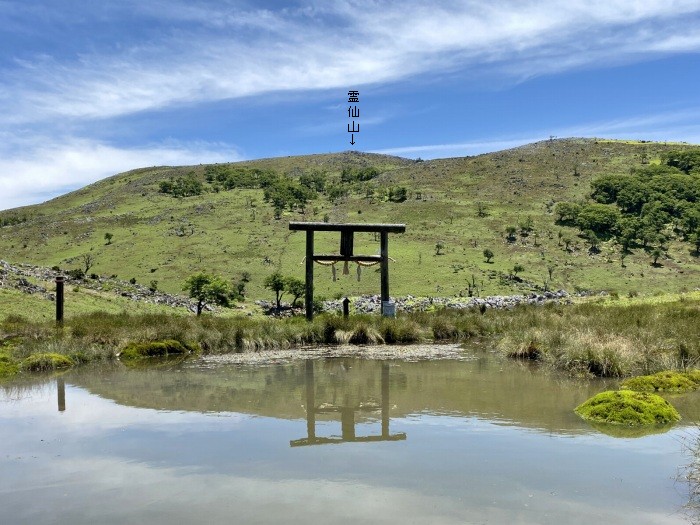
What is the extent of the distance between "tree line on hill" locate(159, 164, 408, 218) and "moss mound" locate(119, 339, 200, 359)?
6389 centimetres

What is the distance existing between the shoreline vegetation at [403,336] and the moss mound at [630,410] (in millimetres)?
3808

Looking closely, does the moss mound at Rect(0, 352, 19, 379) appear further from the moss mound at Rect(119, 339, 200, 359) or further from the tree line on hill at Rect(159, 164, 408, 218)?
the tree line on hill at Rect(159, 164, 408, 218)

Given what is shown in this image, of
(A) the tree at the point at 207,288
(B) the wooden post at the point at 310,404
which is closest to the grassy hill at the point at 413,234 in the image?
(A) the tree at the point at 207,288

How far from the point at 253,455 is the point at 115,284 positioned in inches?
1212

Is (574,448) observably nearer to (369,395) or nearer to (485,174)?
(369,395)

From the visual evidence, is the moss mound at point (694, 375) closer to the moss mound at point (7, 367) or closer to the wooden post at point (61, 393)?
the wooden post at point (61, 393)

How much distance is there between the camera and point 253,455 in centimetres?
762

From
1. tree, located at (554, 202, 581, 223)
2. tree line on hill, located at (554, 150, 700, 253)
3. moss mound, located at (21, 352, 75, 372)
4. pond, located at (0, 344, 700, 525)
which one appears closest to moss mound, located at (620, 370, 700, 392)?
pond, located at (0, 344, 700, 525)

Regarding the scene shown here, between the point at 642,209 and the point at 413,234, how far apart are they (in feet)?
101

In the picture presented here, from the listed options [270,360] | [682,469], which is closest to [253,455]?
[682,469]

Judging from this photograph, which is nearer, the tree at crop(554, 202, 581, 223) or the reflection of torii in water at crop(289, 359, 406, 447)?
the reflection of torii in water at crop(289, 359, 406, 447)

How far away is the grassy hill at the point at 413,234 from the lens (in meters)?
55.8

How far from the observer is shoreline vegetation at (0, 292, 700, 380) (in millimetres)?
13711

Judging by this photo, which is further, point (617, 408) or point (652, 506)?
point (617, 408)
